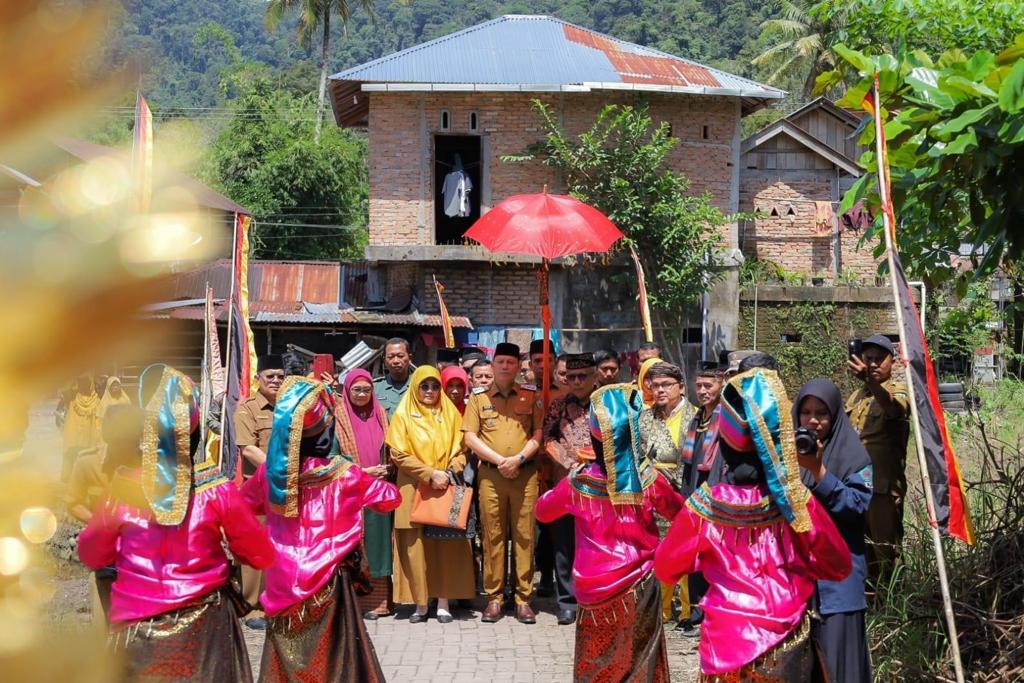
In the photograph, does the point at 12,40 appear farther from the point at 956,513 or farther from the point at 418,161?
the point at 418,161

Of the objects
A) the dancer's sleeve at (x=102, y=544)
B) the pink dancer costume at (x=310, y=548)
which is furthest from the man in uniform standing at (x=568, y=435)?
the dancer's sleeve at (x=102, y=544)

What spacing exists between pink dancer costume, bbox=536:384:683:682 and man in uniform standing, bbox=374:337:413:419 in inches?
130

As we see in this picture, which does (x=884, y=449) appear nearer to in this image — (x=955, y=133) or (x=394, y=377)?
(x=955, y=133)

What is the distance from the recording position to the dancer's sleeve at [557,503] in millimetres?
5863

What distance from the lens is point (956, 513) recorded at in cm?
444

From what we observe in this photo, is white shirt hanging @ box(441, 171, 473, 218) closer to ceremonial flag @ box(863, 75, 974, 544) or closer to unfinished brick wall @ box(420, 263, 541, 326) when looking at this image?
unfinished brick wall @ box(420, 263, 541, 326)

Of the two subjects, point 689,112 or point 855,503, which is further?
point 689,112

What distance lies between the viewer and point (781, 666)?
4500 millimetres

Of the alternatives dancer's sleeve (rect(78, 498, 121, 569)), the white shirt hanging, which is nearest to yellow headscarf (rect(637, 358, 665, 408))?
dancer's sleeve (rect(78, 498, 121, 569))

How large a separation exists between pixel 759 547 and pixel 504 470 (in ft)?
12.7

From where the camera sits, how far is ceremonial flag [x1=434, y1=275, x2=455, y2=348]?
645 inches

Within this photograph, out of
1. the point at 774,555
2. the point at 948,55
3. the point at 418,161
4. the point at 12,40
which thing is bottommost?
the point at 774,555

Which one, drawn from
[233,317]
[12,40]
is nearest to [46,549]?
[12,40]

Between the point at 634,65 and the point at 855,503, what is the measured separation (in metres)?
16.9
